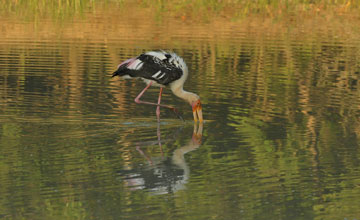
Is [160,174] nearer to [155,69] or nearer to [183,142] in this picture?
[183,142]

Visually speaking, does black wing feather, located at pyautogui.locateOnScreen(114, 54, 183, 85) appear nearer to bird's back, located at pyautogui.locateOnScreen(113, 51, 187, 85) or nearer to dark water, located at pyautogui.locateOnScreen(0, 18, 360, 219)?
bird's back, located at pyautogui.locateOnScreen(113, 51, 187, 85)

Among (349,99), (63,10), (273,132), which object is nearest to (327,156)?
(273,132)

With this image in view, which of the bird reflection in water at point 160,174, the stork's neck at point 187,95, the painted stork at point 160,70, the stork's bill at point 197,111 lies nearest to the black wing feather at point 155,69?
the painted stork at point 160,70

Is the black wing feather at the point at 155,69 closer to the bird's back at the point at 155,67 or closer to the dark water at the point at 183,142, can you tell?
the bird's back at the point at 155,67

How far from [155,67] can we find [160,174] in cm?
342

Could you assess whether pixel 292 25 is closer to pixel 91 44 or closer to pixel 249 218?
pixel 91 44

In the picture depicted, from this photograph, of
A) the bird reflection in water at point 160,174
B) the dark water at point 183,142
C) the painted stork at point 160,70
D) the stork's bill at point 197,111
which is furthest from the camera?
the painted stork at point 160,70

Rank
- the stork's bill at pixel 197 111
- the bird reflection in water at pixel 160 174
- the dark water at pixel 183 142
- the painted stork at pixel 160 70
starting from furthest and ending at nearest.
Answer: the painted stork at pixel 160 70, the stork's bill at pixel 197 111, the bird reflection in water at pixel 160 174, the dark water at pixel 183 142

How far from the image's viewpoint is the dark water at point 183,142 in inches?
285

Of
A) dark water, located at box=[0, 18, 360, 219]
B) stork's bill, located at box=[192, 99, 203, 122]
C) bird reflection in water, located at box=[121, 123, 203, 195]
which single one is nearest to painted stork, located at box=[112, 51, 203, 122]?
stork's bill, located at box=[192, 99, 203, 122]

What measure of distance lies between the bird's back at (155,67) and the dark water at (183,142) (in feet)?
A: 1.81

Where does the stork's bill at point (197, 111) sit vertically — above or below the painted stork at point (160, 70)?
below

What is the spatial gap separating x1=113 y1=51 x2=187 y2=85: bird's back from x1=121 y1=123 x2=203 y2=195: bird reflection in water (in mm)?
2093

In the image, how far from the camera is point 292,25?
79.9 feet
